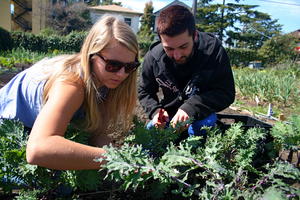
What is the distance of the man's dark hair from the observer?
2004 mm

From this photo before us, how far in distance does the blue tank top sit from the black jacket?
1.00 meters

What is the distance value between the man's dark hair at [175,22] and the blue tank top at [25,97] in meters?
0.90

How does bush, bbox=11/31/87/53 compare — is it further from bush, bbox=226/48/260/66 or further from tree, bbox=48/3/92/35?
bush, bbox=226/48/260/66

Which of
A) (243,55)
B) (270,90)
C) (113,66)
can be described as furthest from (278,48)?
(113,66)

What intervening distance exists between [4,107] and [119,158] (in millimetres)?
1183

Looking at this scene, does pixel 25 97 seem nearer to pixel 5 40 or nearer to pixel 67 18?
pixel 5 40

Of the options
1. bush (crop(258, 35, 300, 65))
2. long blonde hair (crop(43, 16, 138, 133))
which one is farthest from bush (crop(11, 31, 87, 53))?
long blonde hair (crop(43, 16, 138, 133))

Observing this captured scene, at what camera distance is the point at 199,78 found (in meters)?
2.28

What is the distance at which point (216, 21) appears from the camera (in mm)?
36938

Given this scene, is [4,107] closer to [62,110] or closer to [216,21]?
[62,110]

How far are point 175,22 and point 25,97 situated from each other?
1170 millimetres

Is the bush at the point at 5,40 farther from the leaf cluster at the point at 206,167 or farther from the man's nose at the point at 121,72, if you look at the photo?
the leaf cluster at the point at 206,167

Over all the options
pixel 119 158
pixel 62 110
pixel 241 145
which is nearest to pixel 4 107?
pixel 62 110

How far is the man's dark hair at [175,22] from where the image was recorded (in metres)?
2.00
